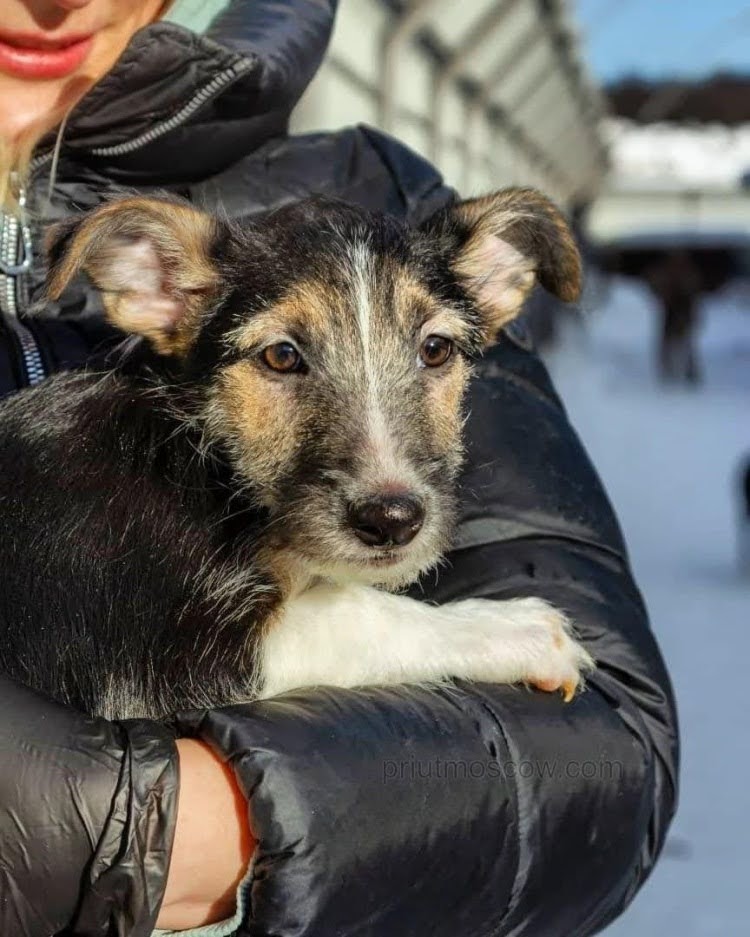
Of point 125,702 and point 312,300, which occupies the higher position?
point 312,300

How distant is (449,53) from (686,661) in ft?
21.4

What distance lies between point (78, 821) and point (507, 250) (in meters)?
1.51

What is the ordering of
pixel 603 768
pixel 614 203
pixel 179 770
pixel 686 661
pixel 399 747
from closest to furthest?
1. pixel 179 770
2. pixel 399 747
3. pixel 603 768
4. pixel 686 661
5. pixel 614 203

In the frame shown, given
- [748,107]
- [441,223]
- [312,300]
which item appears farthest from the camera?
[748,107]

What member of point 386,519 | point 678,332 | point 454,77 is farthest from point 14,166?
point 678,332

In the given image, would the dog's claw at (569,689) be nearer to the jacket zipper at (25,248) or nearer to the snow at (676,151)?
the jacket zipper at (25,248)

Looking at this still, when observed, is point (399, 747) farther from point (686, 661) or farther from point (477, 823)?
point (686, 661)

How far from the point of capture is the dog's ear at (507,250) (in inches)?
109

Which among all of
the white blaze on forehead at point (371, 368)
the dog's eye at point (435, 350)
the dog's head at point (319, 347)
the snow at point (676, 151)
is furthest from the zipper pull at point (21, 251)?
the snow at point (676, 151)

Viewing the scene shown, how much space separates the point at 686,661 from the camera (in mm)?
7508

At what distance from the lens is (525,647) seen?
2316mm

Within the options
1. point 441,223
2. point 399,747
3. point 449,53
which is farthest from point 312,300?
point 449,53

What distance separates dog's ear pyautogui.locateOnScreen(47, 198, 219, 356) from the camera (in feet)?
8.47

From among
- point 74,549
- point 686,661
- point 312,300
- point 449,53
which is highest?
point 449,53
